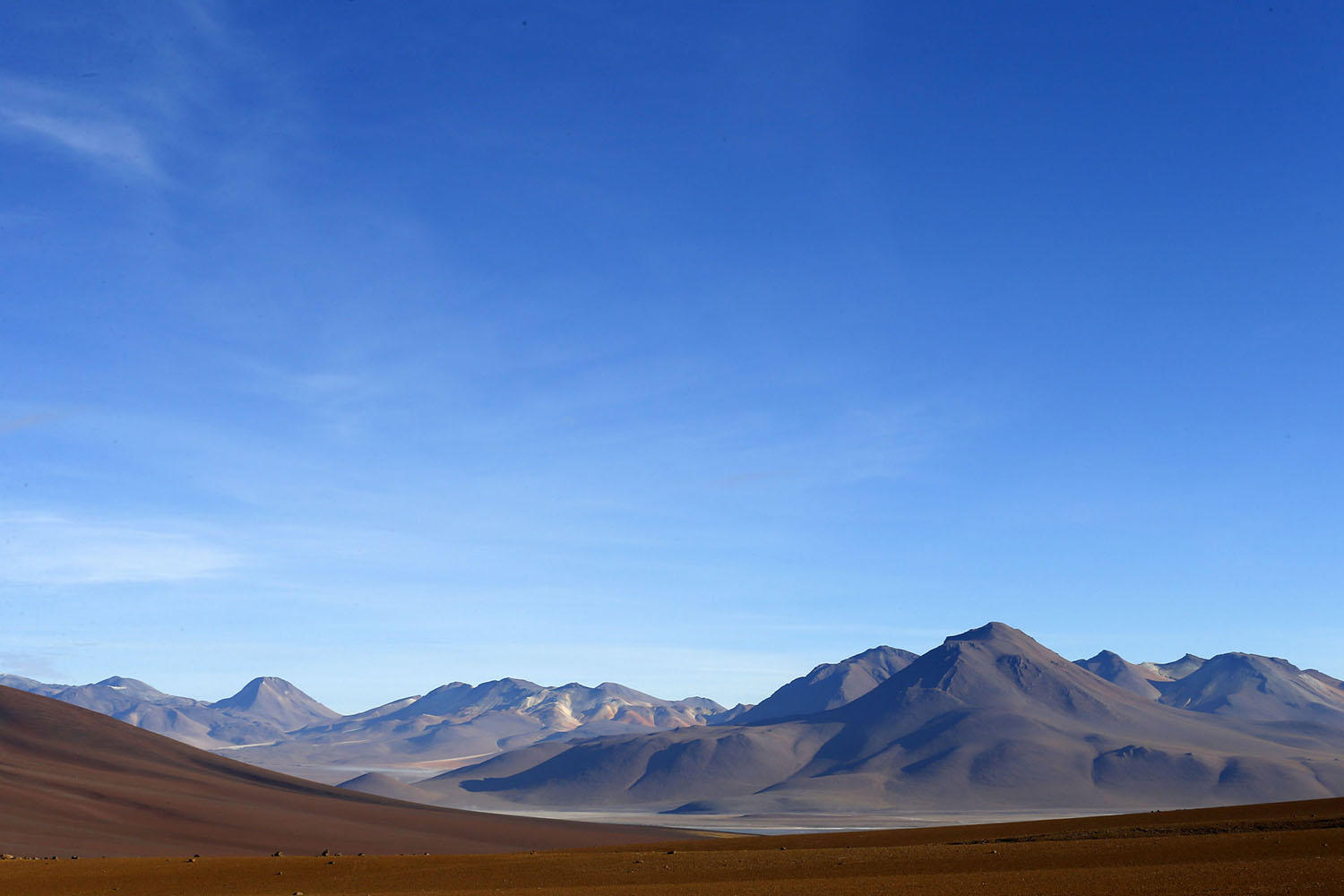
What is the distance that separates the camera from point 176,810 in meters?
104

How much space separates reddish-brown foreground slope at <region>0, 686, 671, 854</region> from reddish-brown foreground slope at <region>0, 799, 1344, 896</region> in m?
38.4

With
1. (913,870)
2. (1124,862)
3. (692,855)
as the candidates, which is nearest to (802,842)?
(692,855)

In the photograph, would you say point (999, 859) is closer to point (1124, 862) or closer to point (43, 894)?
point (1124, 862)

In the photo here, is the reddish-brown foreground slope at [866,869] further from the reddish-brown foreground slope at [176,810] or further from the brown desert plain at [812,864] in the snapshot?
the reddish-brown foreground slope at [176,810]

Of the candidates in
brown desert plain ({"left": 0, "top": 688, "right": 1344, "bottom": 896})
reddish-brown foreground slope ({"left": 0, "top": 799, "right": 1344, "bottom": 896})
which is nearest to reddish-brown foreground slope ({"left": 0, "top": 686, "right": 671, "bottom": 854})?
brown desert plain ({"left": 0, "top": 688, "right": 1344, "bottom": 896})

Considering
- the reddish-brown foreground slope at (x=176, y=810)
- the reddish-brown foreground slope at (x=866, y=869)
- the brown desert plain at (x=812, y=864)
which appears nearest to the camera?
the reddish-brown foreground slope at (x=866, y=869)

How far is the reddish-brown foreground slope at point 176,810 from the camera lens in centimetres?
8912

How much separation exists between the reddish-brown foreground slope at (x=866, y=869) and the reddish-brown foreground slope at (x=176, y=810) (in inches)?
1511

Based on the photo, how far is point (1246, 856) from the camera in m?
37.2

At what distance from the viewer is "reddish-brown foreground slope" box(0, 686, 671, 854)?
8912 cm

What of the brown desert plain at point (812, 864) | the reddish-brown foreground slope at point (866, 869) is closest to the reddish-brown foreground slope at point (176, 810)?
the brown desert plain at point (812, 864)

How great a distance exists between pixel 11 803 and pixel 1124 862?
8715cm

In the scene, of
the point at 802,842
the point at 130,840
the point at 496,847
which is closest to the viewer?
the point at 802,842

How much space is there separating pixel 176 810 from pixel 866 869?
279 feet
